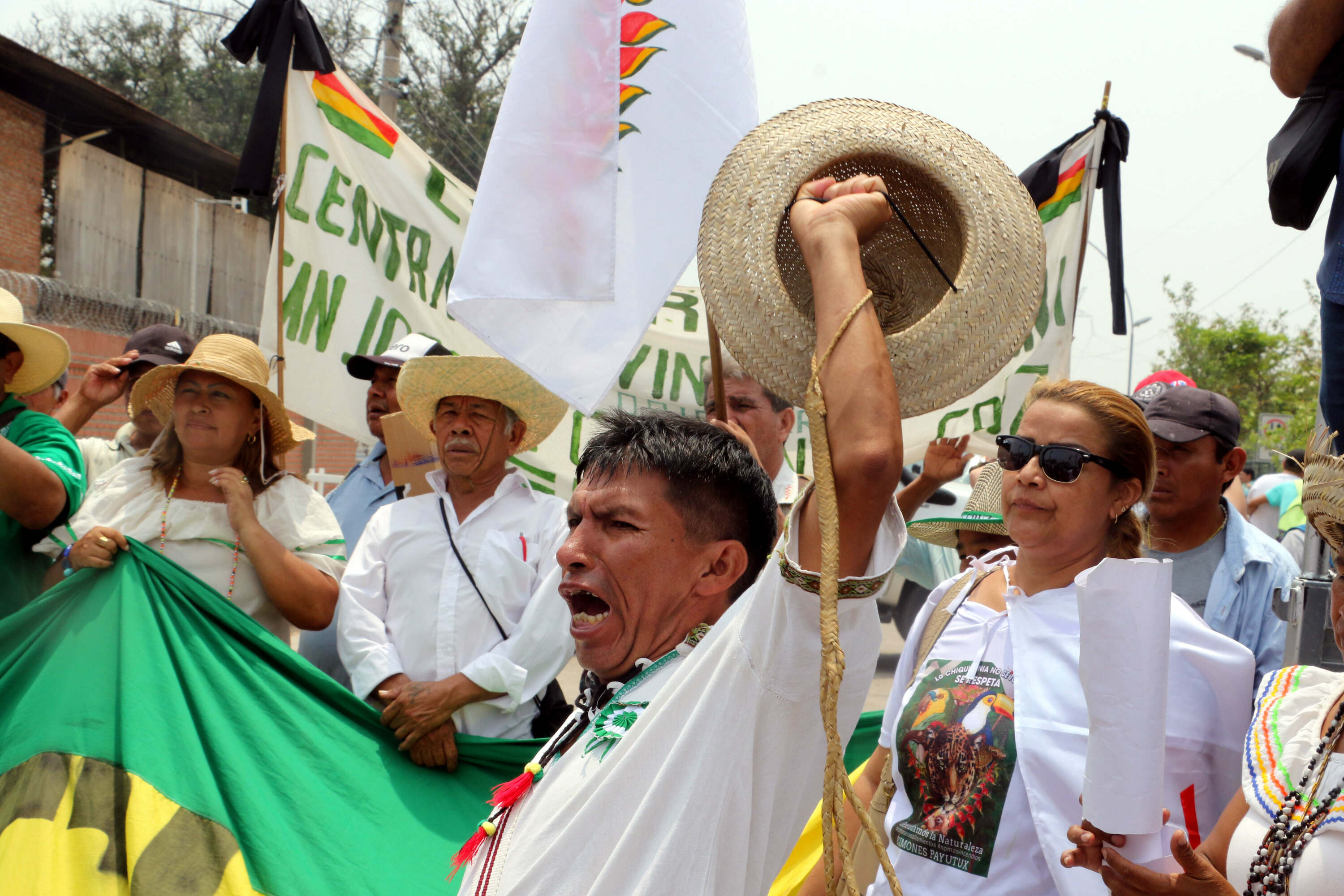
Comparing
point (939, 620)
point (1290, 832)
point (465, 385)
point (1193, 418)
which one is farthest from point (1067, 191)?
point (1290, 832)

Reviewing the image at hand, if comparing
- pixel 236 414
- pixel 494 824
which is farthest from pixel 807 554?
pixel 236 414

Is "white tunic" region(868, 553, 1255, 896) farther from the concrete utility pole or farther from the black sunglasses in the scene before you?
the concrete utility pole

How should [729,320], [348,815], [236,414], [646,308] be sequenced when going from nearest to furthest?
[729,320] < [646,308] < [348,815] < [236,414]

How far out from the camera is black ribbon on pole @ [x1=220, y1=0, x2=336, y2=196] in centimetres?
514

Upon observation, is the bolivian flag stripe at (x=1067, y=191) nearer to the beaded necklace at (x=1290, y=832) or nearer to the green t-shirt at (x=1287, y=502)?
the green t-shirt at (x=1287, y=502)

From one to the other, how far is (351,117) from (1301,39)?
447 centimetres

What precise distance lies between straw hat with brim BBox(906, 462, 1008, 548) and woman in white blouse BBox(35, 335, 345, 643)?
2.07 meters

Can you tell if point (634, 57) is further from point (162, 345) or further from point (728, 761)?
point (162, 345)

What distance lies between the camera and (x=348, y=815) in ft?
9.82

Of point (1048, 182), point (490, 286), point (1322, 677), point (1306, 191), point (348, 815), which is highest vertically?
point (1048, 182)

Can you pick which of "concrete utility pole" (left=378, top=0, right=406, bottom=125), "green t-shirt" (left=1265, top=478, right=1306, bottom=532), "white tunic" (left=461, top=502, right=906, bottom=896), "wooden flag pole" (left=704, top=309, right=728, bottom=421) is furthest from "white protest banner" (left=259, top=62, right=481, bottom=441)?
"concrete utility pole" (left=378, top=0, right=406, bottom=125)

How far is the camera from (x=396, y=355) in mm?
4859

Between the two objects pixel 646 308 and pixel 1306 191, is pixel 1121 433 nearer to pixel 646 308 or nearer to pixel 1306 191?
pixel 1306 191

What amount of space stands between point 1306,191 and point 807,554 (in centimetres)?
161
